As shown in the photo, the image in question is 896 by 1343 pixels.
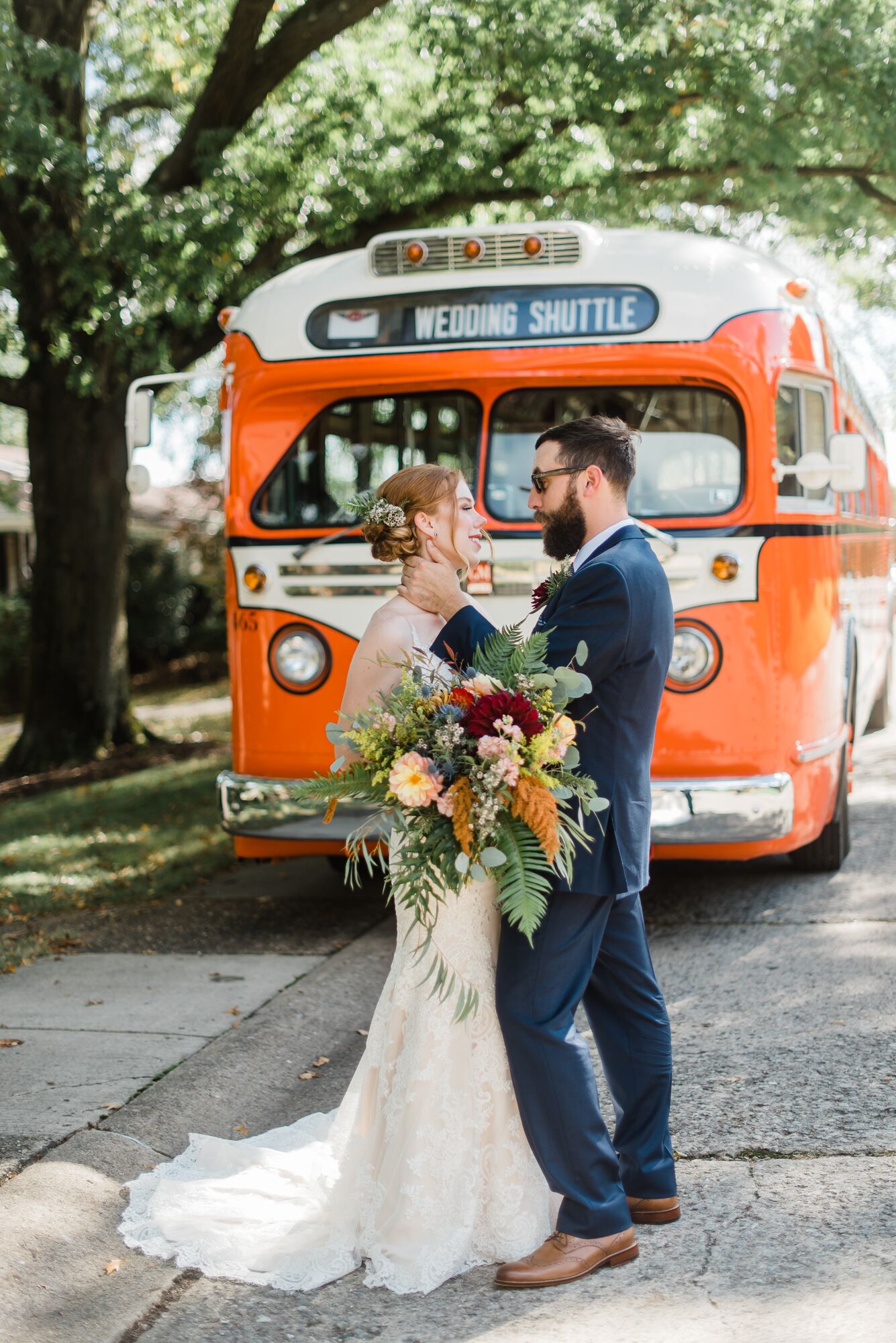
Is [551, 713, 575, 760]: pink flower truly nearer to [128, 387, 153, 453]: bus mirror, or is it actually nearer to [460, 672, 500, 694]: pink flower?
[460, 672, 500, 694]: pink flower

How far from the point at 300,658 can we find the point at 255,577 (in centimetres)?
44

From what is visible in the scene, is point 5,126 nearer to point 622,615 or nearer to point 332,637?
point 332,637

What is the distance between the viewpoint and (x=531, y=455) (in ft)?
20.6

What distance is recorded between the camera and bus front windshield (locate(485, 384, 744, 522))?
6.11 m

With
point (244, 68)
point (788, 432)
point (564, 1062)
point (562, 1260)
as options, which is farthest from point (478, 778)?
point (244, 68)

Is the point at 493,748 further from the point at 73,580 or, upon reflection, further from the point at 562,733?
the point at 73,580

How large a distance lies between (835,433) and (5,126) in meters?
6.52

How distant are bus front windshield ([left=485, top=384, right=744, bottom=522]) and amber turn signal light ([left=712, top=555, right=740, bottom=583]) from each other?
8.5 inches

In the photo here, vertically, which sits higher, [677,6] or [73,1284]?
[677,6]

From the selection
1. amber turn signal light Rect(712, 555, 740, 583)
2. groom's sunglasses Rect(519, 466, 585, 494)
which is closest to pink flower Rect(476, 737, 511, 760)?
groom's sunglasses Rect(519, 466, 585, 494)

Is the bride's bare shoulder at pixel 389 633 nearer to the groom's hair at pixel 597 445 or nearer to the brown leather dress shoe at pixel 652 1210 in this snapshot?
the groom's hair at pixel 597 445

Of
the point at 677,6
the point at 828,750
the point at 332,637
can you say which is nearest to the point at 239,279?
the point at 677,6

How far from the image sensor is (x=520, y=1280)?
321cm

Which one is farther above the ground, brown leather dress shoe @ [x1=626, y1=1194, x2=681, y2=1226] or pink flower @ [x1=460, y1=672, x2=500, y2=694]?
pink flower @ [x1=460, y1=672, x2=500, y2=694]
